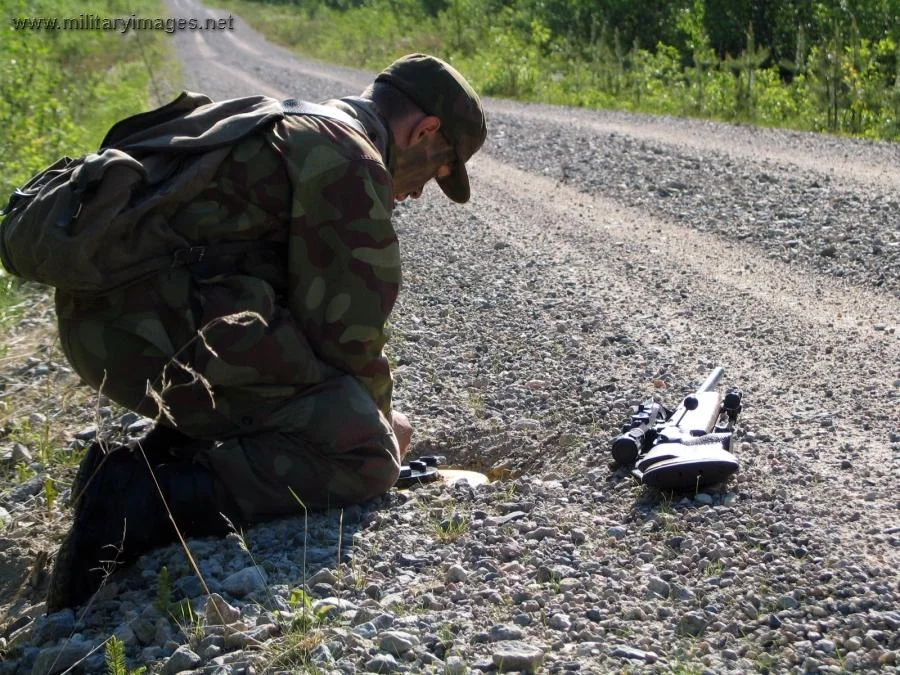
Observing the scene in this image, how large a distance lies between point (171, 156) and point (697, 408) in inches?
75.4

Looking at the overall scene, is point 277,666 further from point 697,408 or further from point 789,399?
point 789,399

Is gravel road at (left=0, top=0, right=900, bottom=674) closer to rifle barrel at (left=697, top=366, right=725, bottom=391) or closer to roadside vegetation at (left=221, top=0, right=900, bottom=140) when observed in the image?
rifle barrel at (left=697, top=366, right=725, bottom=391)

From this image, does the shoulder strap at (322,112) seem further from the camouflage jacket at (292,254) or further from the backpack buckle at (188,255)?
the backpack buckle at (188,255)

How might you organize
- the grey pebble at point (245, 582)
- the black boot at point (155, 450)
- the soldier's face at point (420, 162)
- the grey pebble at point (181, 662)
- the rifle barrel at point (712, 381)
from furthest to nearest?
1. the rifle barrel at point (712, 381)
2. the soldier's face at point (420, 162)
3. the black boot at point (155, 450)
4. the grey pebble at point (245, 582)
5. the grey pebble at point (181, 662)

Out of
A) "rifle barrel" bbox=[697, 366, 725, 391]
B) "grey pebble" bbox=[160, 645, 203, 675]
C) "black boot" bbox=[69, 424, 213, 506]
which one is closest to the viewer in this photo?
"grey pebble" bbox=[160, 645, 203, 675]

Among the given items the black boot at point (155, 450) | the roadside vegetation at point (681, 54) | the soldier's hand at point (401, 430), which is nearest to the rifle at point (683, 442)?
the soldier's hand at point (401, 430)

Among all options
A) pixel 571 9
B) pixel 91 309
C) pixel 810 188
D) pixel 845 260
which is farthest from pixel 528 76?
pixel 91 309

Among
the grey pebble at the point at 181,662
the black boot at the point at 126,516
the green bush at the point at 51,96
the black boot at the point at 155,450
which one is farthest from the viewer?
the green bush at the point at 51,96

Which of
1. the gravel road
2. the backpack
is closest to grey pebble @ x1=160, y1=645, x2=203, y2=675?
the gravel road

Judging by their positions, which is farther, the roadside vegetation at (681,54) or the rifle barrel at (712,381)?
the roadside vegetation at (681,54)

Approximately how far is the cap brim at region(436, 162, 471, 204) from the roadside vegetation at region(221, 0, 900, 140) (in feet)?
29.1

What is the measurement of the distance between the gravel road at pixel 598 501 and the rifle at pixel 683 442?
0.27 feet

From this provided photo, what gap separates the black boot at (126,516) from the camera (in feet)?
10.7

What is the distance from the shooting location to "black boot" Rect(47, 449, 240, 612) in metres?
3.26
